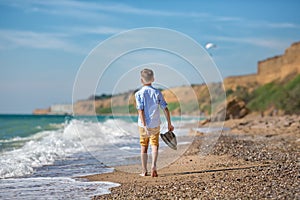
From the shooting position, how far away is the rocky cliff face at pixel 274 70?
100875 mm

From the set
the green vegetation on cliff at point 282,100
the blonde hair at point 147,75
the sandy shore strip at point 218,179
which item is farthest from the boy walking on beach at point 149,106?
the green vegetation on cliff at point 282,100

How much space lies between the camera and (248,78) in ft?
438

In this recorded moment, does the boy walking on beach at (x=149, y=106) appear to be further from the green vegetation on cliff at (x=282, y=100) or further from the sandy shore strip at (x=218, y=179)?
the green vegetation on cliff at (x=282, y=100)

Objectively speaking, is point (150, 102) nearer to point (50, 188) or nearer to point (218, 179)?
point (218, 179)

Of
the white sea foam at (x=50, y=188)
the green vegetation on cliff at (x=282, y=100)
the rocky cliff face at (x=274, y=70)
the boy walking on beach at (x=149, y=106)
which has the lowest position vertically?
the white sea foam at (x=50, y=188)

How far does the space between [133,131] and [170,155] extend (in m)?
14.5

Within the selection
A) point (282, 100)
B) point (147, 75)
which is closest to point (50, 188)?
point (147, 75)

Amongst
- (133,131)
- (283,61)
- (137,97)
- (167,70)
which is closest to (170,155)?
(167,70)

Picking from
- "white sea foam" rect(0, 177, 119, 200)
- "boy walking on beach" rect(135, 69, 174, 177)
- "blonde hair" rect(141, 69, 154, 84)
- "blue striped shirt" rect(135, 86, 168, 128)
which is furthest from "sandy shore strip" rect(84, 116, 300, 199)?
"blonde hair" rect(141, 69, 154, 84)

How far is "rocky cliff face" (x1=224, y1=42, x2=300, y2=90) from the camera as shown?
10088 centimetres

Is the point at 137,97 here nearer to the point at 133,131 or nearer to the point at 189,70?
the point at 189,70

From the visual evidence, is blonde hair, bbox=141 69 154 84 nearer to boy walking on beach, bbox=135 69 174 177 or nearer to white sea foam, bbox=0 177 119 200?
boy walking on beach, bbox=135 69 174 177

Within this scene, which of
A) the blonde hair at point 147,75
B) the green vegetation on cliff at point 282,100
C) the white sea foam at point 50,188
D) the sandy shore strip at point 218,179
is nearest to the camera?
the sandy shore strip at point 218,179

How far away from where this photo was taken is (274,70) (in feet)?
396
